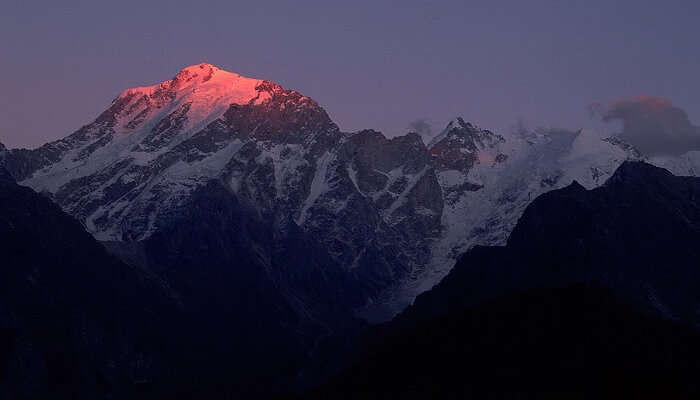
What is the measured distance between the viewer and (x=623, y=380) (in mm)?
156375

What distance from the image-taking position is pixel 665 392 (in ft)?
520

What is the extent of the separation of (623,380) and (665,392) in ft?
16.4
